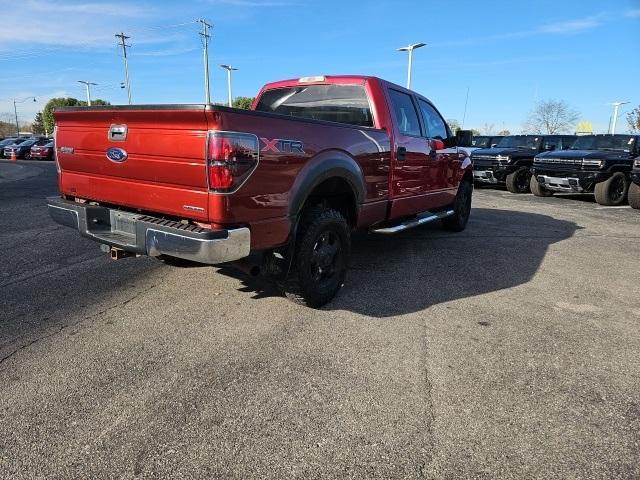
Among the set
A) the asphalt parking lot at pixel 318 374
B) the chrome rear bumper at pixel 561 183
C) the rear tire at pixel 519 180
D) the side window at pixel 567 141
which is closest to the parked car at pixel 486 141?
the side window at pixel 567 141

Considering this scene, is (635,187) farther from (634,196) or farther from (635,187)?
(634,196)

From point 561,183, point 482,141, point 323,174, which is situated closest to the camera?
point 323,174

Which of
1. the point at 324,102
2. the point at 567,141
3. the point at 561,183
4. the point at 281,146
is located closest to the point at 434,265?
the point at 324,102

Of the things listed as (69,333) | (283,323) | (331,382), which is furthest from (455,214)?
(69,333)

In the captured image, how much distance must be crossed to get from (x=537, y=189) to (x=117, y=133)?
13.2 metres

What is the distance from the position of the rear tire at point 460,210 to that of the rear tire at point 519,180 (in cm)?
805

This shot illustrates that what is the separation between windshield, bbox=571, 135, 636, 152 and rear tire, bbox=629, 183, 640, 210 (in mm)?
1774

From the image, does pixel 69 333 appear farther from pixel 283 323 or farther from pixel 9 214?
pixel 9 214

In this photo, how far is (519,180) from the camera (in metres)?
15.2

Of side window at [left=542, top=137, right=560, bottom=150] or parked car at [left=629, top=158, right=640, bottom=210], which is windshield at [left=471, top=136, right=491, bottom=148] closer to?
side window at [left=542, top=137, right=560, bottom=150]

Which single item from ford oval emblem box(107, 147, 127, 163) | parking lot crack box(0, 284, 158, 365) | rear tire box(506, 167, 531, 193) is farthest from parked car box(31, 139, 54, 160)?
ford oval emblem box(107, 147, 127, 163)

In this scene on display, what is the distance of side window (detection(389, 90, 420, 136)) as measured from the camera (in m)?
5.22

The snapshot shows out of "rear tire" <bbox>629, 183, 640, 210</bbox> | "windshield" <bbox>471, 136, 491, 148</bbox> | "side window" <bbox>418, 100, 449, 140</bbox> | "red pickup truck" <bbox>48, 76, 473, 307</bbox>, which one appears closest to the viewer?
"red pickup truck" <bbox>48, 76, 473, 307</bbox>

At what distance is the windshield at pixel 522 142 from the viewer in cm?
1628
